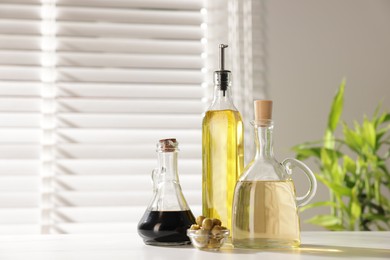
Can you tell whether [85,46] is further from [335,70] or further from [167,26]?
[335,70]

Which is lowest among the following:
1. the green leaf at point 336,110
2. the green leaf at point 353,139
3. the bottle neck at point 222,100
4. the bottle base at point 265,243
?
the bottle base at point 265,243

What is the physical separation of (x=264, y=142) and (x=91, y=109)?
121 cm

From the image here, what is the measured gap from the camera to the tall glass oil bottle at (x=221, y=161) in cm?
100

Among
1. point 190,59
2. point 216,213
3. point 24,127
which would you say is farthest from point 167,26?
point 216,213

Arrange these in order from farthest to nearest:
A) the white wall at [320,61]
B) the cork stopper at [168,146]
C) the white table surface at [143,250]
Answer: the white wall at [320,61] → the cork stopper at [168,146] → the white table surface at [143,250]

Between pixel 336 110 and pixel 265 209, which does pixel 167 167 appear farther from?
pixel 336 110

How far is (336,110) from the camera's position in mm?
2047

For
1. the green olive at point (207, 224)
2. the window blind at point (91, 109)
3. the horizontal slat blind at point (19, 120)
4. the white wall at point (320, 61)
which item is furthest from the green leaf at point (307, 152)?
the green olive at point (207, 224)

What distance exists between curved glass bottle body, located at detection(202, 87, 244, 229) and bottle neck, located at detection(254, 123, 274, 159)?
54mm

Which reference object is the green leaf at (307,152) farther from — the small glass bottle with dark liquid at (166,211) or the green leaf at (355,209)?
the small glass bottle with dark liquid at (166,211)

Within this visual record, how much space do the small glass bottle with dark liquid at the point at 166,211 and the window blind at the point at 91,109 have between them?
108 centimetres

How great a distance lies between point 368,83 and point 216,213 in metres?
1.39

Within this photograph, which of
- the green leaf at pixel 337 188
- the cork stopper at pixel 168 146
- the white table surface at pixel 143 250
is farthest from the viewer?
the green leaf at pixel 337 188

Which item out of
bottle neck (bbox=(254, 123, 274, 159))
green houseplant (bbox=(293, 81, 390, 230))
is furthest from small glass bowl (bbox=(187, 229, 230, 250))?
green houseplant (bbox=(293, 81, 390, 230))
